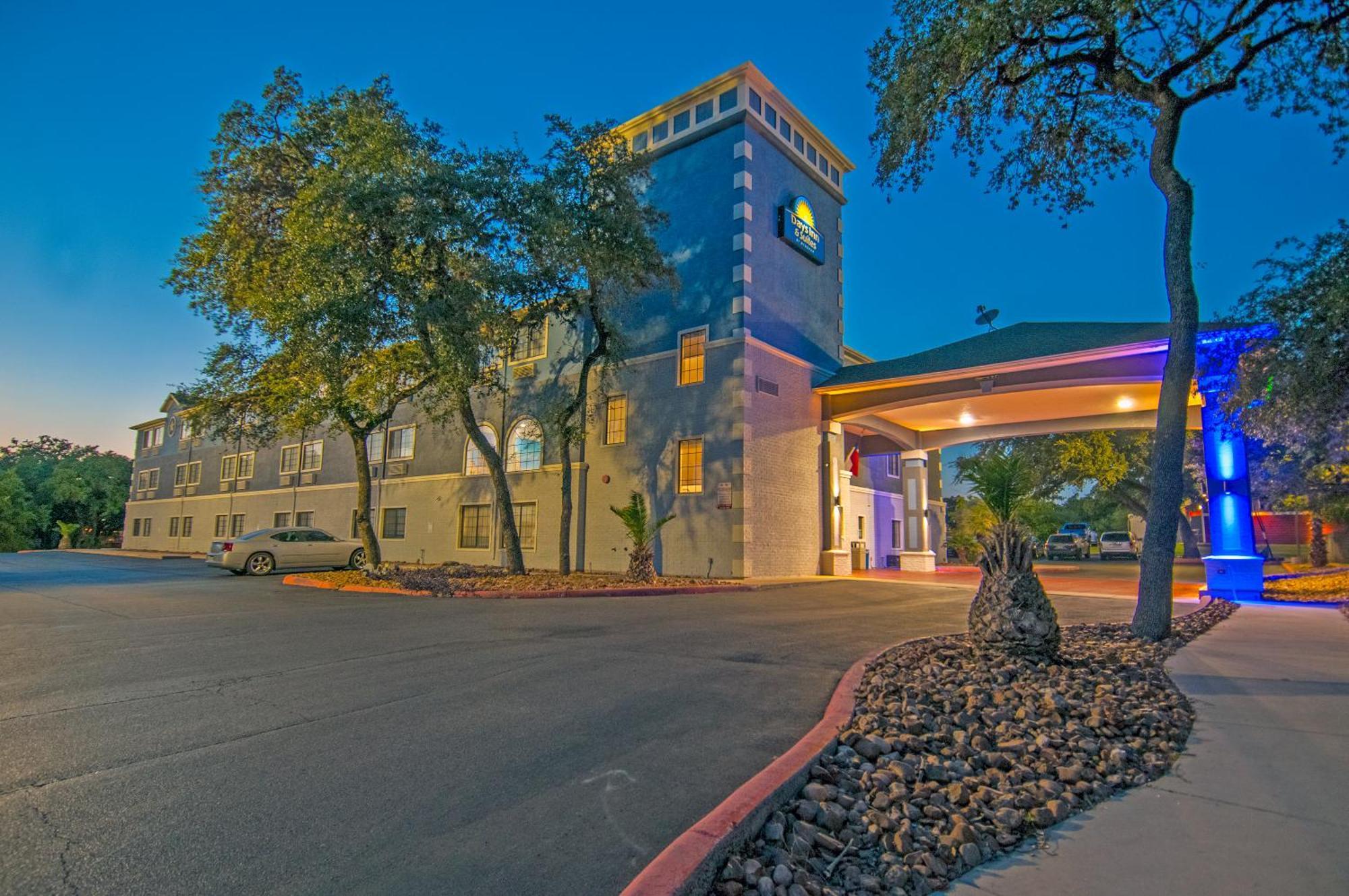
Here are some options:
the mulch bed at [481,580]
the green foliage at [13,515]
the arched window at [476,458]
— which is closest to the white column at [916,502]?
the mulch bed at [481,580]

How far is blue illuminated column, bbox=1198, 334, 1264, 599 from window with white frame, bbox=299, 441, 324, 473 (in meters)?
34.5

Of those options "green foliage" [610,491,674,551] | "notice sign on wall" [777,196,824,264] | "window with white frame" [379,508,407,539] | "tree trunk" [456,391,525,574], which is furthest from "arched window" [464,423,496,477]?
"notice sign on wall" [777,196,824,264]

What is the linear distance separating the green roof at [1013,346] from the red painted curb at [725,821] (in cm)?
1499

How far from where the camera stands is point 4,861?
8.87ft

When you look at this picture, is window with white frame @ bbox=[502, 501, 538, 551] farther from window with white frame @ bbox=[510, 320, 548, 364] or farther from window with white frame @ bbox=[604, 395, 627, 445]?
window with white frame @ bbox=[510, 320, 548, 364]

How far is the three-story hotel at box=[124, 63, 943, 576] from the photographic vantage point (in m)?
18.8

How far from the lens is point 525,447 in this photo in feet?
78.7

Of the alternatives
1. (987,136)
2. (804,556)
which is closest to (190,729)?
(987,136)

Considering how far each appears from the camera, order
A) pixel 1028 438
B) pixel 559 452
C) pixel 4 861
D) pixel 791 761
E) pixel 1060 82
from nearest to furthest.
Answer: pixel 4 861 < pixel 791 761 < pixel 1060 82 < pixel 559 452 < pixel 1028 438

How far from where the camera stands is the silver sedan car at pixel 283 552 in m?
20.6

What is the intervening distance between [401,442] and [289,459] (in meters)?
10.1

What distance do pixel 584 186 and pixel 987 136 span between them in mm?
9423

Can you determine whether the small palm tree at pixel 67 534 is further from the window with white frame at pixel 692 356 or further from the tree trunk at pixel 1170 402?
the tree trunk at pixel 1170 402

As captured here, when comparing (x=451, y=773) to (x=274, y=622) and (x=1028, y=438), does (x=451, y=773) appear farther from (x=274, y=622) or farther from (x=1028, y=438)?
(x=1028, y=438)
